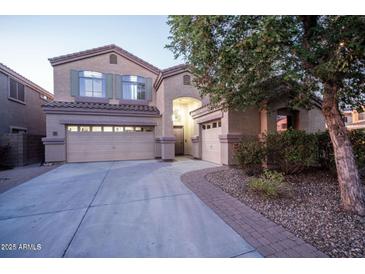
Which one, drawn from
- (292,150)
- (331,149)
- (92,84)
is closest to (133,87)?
(92,84)

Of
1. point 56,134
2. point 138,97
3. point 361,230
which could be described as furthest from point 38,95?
point 361,230

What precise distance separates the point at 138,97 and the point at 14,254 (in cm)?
1211

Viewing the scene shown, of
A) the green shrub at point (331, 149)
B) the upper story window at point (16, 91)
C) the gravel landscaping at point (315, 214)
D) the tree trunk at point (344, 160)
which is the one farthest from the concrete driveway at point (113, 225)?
the upper story window at point (16, 91)

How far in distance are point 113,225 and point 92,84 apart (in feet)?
39.7

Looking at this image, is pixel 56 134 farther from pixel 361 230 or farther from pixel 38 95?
pixel 361 230

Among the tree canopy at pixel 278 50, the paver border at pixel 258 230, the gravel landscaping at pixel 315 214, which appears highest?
the tree canopy at pixel 278 50

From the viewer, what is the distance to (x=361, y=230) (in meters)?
2.91

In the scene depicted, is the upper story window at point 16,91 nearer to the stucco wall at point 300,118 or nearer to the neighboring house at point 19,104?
the neighboring house at point 19,104

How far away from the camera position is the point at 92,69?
12609 mm

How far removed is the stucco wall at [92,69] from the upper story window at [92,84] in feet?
1.25

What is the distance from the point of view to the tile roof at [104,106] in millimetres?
10761

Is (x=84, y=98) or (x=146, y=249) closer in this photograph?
(x=146, y=249)

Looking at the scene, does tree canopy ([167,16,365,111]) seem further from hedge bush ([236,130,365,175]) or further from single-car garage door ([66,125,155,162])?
single-car garage door ([66,125,155,162])
